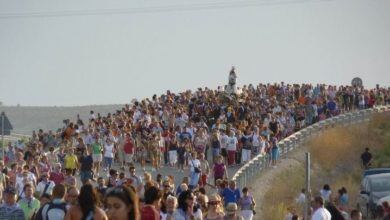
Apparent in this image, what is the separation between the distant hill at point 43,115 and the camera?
106m

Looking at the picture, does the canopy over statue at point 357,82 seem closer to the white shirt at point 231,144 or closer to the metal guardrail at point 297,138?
the metal guardrail at point 297,138

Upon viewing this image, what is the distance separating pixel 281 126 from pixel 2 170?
19.8 meters

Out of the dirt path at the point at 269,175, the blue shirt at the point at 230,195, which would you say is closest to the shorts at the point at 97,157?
the dirt path at the point at 269,175

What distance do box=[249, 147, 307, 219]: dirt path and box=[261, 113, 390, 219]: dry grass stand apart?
22cm

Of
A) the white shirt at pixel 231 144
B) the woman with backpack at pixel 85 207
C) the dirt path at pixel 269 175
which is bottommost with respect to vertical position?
the dirt path at pixel 269 175

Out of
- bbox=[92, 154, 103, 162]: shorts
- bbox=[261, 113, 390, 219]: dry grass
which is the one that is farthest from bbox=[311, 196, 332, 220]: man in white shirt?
bbox=[261, 113, 390, 219]: dry grass

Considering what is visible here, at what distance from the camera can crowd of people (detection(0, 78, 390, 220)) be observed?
2108 centimetres

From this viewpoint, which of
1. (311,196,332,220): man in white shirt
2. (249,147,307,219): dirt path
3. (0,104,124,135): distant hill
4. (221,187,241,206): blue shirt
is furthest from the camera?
(0,104,124,135): distant hill

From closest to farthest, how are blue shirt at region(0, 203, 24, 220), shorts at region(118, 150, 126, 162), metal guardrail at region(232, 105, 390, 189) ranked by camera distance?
blue shirt at region(0, 203, 24, 220) → metal guardrail at region(232, 105, 390, 189) → shorts at region(118, 150, 126, 162)

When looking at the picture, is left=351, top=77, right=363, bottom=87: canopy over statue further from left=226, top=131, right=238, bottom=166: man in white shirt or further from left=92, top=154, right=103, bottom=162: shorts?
left=92, top=154, right=103, bottom=162: shorts

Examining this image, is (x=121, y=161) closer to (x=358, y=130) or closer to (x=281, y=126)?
(x=281, y=126)

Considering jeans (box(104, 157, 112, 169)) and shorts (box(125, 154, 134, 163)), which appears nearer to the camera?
jeans (box(104, 157, 112, 169))

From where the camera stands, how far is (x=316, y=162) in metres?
56.4

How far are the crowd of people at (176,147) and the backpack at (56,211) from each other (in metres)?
0.01
